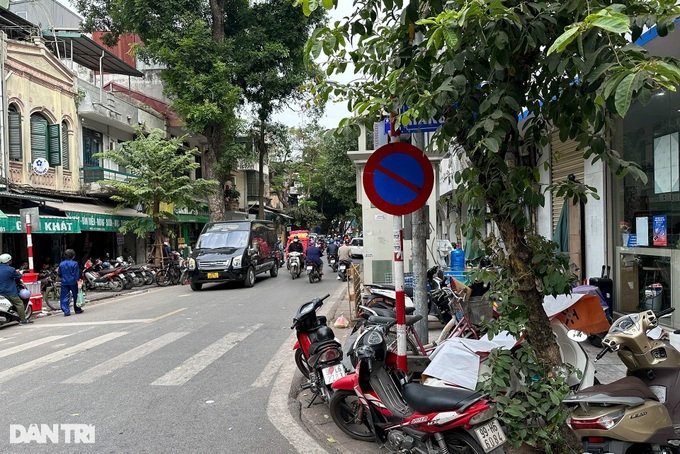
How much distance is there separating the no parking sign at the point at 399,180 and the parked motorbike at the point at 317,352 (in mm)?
1825

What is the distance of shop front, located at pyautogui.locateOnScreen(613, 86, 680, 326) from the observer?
22.9ft

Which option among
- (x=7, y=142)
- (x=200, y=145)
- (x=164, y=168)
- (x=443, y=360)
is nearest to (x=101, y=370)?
(x=443, y=360)

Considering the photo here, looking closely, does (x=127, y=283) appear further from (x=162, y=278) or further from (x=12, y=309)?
(x=12, y=309)

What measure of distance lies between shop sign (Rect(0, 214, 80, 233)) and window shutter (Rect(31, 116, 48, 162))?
285 centimetres

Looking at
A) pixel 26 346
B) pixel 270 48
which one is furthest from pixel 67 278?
pixel 270 48

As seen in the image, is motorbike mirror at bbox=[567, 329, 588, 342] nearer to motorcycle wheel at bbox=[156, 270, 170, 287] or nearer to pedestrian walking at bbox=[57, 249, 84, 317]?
pedestrian walking at bbox=[57, 249, 84, 317]

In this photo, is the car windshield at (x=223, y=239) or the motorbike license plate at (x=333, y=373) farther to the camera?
the car windshield at (x=223, y=239)

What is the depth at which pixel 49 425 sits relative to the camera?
15.2 ft

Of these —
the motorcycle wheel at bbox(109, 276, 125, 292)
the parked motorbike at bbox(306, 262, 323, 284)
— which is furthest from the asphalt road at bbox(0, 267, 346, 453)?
the parked motorbike at bbox(306, 262, 323, 284)

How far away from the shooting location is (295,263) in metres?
19.8

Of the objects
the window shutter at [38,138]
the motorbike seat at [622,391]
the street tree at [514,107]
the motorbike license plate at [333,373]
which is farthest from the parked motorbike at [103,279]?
the motorbike seat at [622,391]

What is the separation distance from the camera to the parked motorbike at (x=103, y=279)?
54.7ft

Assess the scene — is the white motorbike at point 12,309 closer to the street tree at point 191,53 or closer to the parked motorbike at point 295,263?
the parked motorbike at point 295,263

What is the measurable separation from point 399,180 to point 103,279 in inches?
608
